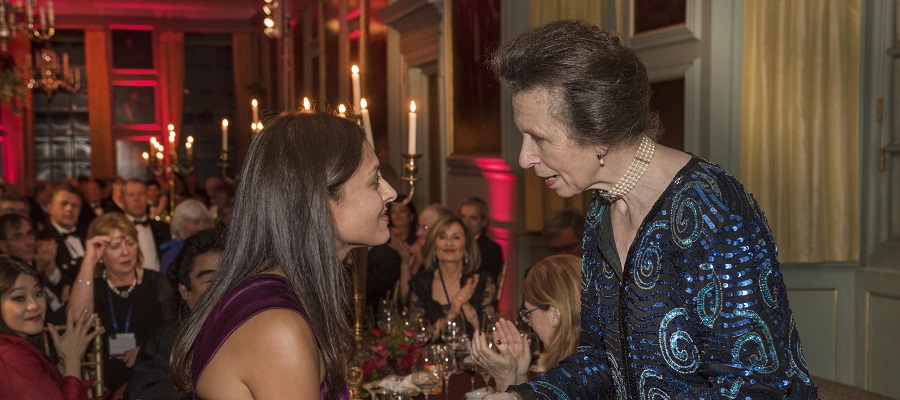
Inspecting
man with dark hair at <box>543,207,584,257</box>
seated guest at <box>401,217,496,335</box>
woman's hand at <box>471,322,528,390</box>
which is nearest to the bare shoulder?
woman's hand at <box>471,322,528,390</box>

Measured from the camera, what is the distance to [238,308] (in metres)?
1.46

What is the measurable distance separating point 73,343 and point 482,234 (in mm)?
3027

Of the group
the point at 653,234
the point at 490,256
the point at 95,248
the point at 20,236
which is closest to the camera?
the point at 653,234

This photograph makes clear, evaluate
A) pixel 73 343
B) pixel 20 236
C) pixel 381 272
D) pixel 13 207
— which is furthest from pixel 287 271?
pixel 13 207

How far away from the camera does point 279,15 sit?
596 inches

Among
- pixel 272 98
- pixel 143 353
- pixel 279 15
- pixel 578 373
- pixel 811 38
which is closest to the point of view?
pixel 578 373

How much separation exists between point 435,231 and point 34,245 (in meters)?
2.66

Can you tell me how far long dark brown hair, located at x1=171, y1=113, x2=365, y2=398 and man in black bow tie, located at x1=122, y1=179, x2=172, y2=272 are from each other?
17.2ft

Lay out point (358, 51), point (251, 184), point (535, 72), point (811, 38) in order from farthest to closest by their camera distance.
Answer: point (358, 51), point (811, 38), point (535, 72), point (251, 184)

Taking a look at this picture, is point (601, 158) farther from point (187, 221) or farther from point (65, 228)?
point (65, 228)

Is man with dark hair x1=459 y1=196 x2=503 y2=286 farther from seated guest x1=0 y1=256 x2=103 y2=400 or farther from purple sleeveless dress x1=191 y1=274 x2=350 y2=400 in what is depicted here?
purple sleeveless dress x1=191 y1=274 x2=350 y2=400

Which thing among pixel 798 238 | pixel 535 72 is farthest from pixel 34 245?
pixel 535 72

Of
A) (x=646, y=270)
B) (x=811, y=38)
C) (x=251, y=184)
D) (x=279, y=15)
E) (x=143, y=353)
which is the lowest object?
(x=143, y=353)

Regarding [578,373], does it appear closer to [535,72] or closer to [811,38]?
[535,72]
